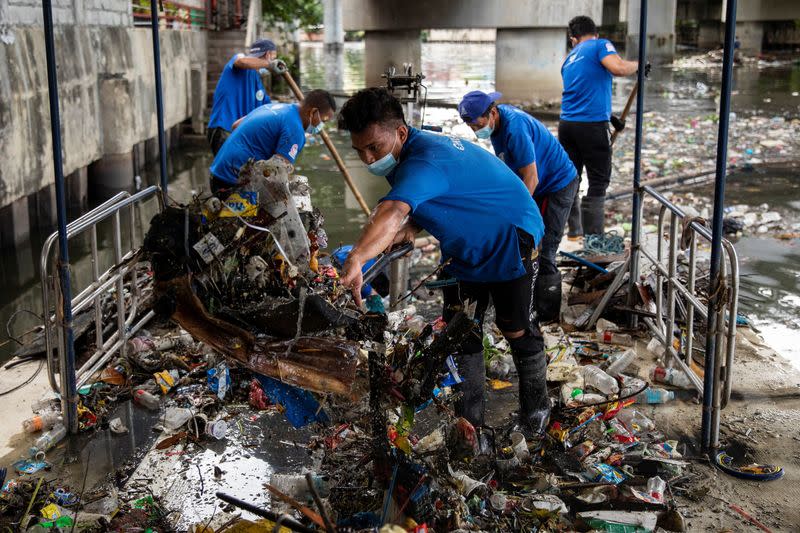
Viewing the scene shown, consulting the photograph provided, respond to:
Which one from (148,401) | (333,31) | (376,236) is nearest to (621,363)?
(376,236)

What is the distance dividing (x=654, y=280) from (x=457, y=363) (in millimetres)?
2279

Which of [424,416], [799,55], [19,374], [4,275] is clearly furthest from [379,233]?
[799,55]

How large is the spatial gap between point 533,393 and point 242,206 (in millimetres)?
1860

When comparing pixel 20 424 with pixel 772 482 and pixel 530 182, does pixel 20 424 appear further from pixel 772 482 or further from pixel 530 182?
pixel 772 482

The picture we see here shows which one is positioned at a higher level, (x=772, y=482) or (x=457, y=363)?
(x=457, y=363)

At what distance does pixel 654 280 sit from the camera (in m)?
5.75

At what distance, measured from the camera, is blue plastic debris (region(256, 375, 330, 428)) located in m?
3.44

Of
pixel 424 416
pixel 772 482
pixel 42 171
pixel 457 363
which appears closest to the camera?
pixel 772 482

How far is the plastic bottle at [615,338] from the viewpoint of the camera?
5504 mm

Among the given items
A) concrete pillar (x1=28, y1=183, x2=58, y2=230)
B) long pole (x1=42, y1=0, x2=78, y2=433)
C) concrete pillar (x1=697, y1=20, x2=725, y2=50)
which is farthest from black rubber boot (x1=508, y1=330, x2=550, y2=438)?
concrete pillar (x1=697, y1=20, x2=725, y2=50)

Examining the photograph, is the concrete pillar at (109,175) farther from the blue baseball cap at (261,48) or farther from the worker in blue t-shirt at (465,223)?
the worker in blue t-shirt at (465,223)

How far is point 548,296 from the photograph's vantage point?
19.1ft

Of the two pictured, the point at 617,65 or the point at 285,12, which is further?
the point at 285,12

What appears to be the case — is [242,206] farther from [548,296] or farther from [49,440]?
[548,296]
